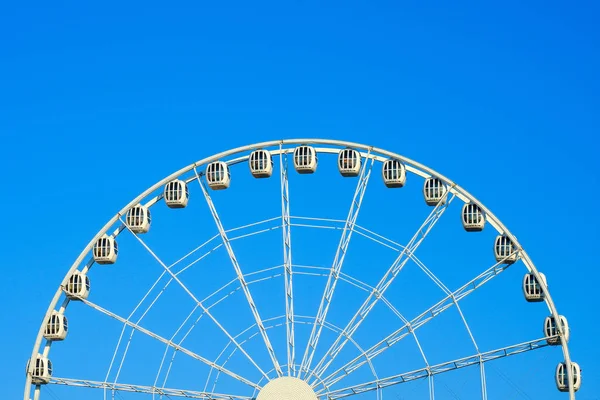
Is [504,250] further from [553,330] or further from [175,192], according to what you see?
[175,192]

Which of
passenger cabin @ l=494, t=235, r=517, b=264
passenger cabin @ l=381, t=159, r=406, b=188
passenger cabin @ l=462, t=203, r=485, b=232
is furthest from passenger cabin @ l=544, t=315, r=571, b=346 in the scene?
passenger cabin @ l=381, t=159, r=406, b=188

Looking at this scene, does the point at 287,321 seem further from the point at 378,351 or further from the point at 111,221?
the point at 111,221

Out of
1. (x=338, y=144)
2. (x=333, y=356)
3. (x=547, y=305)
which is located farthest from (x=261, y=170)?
(x=547, y=305)

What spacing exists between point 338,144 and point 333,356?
985 centimetres

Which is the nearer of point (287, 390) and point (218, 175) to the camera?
point (287, 390)

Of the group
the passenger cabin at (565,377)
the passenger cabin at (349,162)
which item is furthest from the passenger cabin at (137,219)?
the passenger cabin at (565,377)

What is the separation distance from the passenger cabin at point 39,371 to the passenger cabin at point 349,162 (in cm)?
1688

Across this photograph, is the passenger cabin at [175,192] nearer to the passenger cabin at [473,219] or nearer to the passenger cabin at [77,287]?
the passenger cabin at [77,287]

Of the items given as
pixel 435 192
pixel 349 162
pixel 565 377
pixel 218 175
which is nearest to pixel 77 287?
pixel 218 175

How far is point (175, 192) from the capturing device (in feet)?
260

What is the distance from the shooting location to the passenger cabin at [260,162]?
78.8m

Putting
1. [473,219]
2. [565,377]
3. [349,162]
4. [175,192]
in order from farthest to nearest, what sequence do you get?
[175,192]
[349,162]
[473,219]
[565,377]

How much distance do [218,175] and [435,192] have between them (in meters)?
10.3

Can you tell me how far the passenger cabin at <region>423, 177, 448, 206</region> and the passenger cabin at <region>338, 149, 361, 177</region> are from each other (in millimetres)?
3486
